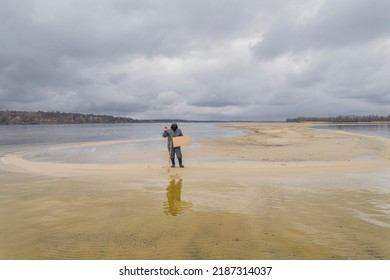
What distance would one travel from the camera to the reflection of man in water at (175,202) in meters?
7.39

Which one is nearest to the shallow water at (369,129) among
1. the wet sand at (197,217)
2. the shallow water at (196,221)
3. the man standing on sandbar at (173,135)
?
the man standing on sandbar at (173,135)

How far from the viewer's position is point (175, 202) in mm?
8266

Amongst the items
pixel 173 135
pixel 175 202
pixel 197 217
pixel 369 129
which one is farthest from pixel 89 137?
pixel 369 129

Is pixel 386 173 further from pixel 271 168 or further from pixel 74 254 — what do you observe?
pixel 74 254

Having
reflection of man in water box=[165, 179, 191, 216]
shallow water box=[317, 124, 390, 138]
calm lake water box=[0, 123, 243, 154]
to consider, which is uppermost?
shallow water box=[317, 124, 390, 138]

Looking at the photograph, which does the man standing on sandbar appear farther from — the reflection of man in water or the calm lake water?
the calm lake water

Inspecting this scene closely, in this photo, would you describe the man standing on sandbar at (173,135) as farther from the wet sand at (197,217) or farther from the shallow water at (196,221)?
the shallow water at (196,221)

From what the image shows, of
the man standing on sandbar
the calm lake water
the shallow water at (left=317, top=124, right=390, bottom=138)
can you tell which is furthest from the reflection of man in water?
the shallow water at (left=317, top=124, right=390, bottom=138)

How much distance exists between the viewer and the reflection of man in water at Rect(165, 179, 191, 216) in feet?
24.2

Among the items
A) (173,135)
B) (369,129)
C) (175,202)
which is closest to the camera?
(175,202)

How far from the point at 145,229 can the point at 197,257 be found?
168 centimetres

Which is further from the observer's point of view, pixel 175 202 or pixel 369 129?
pixel 369 129

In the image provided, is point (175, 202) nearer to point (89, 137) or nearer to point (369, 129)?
point (89, 137)
